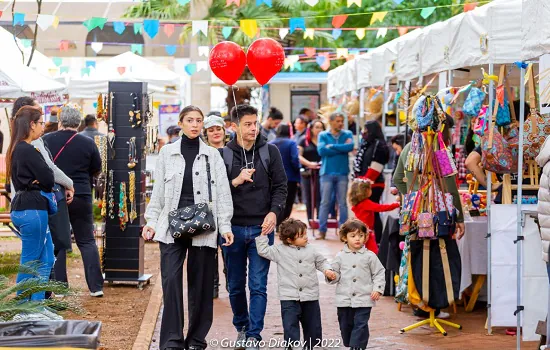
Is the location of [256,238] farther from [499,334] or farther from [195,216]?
[499,334]

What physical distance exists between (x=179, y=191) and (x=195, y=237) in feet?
1.20

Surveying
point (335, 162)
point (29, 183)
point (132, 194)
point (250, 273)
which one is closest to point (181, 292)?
point (250, 273)

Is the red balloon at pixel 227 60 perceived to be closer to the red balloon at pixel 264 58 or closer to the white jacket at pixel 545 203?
the red balloon at pixel 264 58

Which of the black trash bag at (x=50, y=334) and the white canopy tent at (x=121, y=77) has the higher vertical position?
the white canopy tent at (x=121, y=77)

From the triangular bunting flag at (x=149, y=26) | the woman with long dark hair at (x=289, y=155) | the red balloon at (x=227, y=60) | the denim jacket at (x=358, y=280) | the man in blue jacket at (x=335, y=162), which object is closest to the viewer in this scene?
the denim jacket at (x=358, y=280)

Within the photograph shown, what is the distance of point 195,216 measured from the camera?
24.1 feet

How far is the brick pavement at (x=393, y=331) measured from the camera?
843 cm

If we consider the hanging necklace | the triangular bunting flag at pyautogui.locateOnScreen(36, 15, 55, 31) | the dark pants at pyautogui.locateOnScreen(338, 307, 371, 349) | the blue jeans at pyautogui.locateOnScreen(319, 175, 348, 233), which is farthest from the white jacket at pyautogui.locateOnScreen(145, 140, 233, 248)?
the triangular bunting flag at pyautogui.locateOnScreen(36, 15, 55, 31)

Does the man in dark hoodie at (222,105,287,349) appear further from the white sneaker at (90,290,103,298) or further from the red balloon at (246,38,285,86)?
the white sneaker at (90,290,103,298)

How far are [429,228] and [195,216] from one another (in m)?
2.54

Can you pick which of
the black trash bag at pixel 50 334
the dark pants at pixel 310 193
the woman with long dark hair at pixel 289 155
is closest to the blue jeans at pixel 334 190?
the woman with long dark hair at pixel 289 155

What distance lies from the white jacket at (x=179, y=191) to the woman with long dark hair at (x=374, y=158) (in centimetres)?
677

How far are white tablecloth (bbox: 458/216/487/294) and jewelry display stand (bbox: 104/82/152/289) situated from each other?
3.70m

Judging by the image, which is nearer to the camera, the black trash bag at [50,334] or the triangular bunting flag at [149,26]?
the black trash bag at [50,334]
